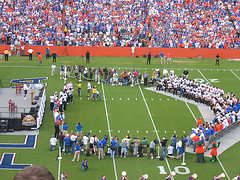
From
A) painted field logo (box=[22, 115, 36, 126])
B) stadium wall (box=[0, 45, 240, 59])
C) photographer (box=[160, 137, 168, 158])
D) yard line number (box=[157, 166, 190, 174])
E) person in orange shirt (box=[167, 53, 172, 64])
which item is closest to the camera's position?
yard line number (box=[157, 166, 190, 174])

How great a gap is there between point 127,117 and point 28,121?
6.47 m

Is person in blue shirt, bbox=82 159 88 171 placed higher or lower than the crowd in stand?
lower

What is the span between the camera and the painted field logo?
24.4 metres

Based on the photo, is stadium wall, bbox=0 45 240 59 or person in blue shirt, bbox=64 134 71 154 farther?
stadium wall, bbox=0 45 240 59

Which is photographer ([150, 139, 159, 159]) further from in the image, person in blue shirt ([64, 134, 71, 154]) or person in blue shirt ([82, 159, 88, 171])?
person in blue shirt ([64, 134, 71, 154])

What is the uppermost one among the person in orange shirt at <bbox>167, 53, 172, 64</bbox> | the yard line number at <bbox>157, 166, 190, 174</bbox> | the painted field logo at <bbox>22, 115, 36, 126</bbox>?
the person in orange shirt at <bbox>167, 53, 172, 64</bbox>

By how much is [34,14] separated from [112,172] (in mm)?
28772

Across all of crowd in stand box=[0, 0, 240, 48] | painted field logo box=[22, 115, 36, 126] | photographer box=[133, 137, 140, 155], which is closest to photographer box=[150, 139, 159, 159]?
photographer box=[133, 137, 140, 155]

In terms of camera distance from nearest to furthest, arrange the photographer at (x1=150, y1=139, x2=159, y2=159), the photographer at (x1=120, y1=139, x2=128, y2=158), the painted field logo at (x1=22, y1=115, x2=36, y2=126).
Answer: the photographer at (x1=120, y1=139, x2=128, y2=158) < the photographer at (x1=150, y1=139, x2=159, y2=159) < the painted field logo at (x1=22, y1=115, x2=36, y2=126)

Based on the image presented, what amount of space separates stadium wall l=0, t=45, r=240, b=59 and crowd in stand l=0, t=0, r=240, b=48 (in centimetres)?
63

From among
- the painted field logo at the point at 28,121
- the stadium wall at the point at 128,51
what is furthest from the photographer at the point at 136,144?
the stadium wall at the point at 128,51

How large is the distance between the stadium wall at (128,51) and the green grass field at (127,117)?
0.87 m

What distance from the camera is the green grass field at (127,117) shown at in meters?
20.8

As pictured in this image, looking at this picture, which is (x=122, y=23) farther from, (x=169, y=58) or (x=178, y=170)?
(x=178, y=170)
